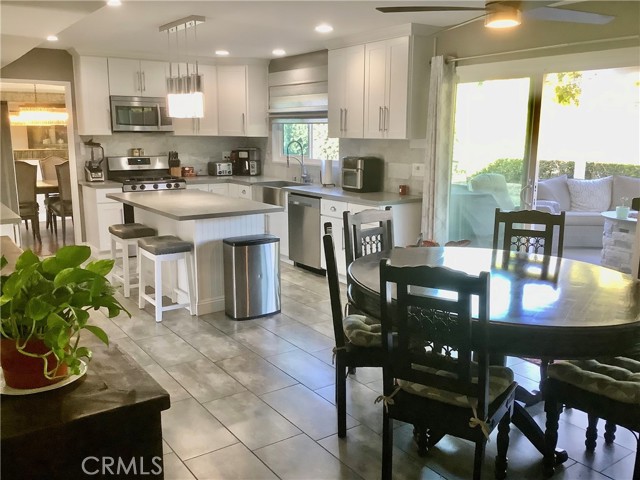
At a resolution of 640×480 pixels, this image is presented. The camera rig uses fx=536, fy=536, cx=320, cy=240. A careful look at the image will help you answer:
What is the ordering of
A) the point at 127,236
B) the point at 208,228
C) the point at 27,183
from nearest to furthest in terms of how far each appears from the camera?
the point at 208,228, the point at 127,236, the point at 27,183

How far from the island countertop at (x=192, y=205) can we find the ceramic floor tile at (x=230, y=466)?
1.96 meters

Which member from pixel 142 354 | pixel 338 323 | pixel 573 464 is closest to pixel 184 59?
pixel 142 354

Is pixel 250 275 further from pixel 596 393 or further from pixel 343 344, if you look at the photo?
pixel 596 393

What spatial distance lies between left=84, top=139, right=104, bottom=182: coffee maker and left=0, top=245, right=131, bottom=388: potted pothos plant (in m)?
5.56

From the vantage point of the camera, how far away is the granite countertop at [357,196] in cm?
493

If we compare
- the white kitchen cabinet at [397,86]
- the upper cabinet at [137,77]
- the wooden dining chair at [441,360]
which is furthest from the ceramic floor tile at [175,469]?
the upper cabinet at [137,77]

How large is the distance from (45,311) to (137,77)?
5.93m

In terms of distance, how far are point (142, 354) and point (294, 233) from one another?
258cm

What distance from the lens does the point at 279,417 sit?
2814mm

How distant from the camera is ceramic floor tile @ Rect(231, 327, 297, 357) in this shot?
12.2 feet

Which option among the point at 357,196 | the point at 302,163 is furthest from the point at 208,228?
the point at 302,163

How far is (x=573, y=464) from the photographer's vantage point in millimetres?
2408

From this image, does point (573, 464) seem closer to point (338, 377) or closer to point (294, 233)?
point (338, 377)

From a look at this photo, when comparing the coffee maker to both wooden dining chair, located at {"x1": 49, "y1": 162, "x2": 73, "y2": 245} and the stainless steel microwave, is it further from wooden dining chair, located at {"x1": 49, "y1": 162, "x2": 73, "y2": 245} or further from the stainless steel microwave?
wooden dining chair, located at {"x1": 49, "y1": 162, "x2": 73, "y2": 245}
